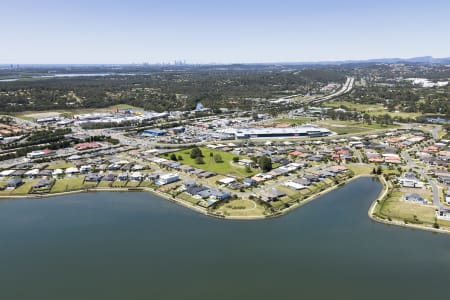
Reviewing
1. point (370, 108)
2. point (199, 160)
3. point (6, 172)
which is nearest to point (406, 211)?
point (199, 160)

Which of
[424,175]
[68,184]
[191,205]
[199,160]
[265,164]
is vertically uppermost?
[265,164]

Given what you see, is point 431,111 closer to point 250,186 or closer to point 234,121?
point 234,121

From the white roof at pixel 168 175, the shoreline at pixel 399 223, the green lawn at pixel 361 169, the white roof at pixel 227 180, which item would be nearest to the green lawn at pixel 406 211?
the shoreline at pixel 399 223

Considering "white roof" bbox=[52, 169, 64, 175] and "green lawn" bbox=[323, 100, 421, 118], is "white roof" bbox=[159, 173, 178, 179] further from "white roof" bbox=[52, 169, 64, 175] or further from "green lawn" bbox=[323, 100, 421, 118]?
"green lawn" bbox=[323, 100, 421, 118]

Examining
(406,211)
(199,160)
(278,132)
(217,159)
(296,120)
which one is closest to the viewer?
(406,211)

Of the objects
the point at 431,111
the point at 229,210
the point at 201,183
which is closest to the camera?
the point at 229,210

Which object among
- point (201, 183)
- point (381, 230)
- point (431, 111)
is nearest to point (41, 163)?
point (201, 183)

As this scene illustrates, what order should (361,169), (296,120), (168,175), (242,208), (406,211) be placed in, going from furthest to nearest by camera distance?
(296,120)
(361,169)
(168,175)
(242,208)
(406,211)

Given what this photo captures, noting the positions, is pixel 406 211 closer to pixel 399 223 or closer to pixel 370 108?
pixel 399 223
